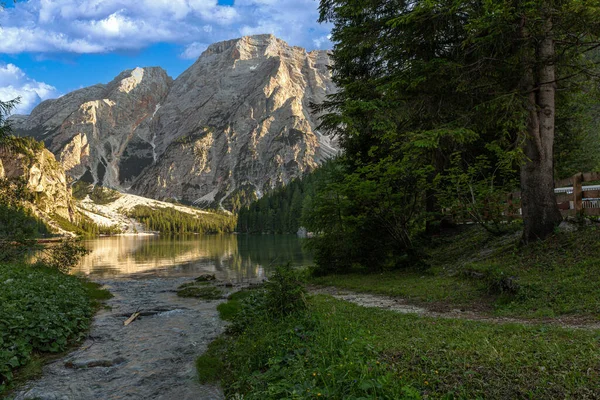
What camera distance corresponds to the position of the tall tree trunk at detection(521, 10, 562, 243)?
526 inches

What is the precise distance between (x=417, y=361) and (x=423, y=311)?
559 cm

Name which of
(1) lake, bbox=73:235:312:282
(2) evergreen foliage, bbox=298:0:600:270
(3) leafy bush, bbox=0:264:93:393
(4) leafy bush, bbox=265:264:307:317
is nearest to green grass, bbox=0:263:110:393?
(3) leafy bush, bbox=0:264:93:393

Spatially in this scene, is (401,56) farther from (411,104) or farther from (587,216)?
(587,216)

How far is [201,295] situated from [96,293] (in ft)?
23.0

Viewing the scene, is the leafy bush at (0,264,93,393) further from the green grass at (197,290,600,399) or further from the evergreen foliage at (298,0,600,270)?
the evergreen foliage at (298,0,600,270)

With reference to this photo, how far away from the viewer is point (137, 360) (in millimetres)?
10812

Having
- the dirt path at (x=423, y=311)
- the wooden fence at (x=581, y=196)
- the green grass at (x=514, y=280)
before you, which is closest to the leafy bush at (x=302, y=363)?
the dirt path at (x=423, y=311)

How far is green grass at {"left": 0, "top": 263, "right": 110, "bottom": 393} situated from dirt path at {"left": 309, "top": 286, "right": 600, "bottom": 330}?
9.89 meters

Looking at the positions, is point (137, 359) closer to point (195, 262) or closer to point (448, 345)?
point (448, 345)

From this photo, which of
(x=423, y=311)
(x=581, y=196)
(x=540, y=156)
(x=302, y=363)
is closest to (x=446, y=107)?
(x=540, y=156)

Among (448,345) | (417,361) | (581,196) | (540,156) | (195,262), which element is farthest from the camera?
(195,262)

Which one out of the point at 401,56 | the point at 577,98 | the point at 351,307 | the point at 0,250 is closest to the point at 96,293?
the point at 0,250

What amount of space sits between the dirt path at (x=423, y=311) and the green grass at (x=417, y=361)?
47.7 inches

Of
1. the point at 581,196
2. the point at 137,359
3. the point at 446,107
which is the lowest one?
the point at 137,359
